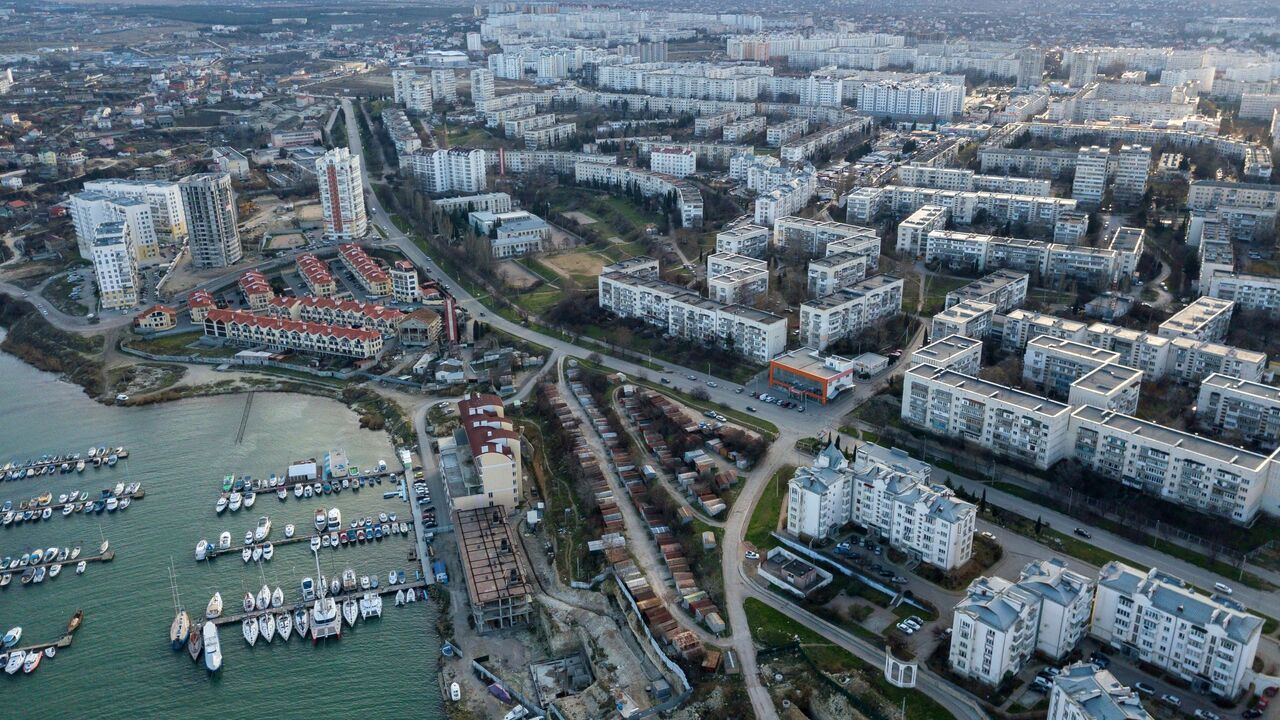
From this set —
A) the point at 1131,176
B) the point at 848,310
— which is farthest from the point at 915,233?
the point at 1131,176

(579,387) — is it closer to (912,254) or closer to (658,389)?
(658,389)

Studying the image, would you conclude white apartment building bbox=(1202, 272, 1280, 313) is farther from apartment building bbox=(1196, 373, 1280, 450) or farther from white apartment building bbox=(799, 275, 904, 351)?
white apartment building bbox=(799, 275, 904, 351)

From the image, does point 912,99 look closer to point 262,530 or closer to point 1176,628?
point 1176,628

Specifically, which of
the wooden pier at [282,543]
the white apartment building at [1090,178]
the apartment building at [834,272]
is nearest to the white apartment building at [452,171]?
the apartment building at [834,272]

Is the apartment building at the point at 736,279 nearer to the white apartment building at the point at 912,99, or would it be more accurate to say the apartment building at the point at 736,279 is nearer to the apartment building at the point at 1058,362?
the apartment building at the point at 1058,362

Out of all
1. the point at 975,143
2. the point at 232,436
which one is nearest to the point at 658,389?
the point at 232,436

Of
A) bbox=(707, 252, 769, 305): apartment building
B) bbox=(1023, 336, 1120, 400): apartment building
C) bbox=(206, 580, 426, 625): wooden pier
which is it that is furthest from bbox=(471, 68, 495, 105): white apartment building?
bbox=(206, 580, 426, 625): wooden pier
